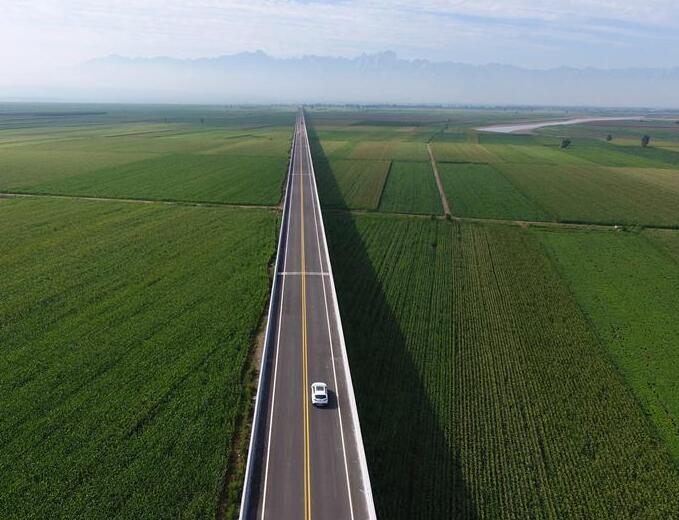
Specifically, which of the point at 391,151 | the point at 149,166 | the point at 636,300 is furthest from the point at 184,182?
the point at 636,300

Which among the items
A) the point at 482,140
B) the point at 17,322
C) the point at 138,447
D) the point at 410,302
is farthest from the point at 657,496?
the point at 482,140

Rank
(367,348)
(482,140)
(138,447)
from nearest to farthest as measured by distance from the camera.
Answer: (138,447), (367,348), (482,140)

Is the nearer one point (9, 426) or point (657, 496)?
point (657, 496)

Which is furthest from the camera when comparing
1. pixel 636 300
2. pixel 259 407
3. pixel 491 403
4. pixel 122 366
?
pixel 636 300

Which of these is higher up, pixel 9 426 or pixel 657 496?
pixel 9 426

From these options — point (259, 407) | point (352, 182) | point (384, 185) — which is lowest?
point (384, 185)

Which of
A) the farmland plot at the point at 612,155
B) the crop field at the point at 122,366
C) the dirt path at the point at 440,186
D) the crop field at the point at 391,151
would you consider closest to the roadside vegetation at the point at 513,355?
the dirt path at the point at 440,186

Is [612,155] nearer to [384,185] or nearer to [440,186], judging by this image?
[440,186]

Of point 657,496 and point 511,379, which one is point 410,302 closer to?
point 511,379
